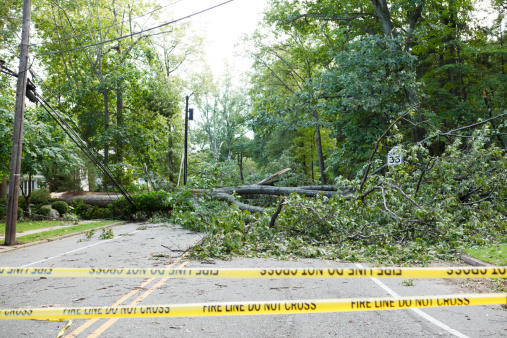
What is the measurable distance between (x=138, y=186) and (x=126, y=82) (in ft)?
26.2

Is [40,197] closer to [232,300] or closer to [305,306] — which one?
[232,300]

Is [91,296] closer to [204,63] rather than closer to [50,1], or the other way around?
[50,1]

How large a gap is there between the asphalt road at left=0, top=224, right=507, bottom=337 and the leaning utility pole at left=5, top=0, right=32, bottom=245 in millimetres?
3477

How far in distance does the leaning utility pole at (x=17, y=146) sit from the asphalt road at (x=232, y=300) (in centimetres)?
348

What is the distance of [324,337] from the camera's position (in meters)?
3.80

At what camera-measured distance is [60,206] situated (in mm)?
20656

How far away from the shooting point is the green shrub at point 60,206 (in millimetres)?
20656

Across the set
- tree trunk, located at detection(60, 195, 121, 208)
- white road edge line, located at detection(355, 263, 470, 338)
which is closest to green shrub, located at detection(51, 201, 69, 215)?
tree trunk, located at detection(60, 195, 121, 208)

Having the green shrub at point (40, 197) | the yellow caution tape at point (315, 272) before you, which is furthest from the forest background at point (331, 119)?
the yellow caution tape at point (315, 272)

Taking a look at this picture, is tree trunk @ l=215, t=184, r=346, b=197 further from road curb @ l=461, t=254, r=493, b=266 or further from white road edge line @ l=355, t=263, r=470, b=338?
white road edge line @ l=355, t=263, r=470, b=338

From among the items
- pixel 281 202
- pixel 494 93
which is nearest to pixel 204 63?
pixel 494 93

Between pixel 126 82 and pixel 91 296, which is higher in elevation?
pixel 126 82

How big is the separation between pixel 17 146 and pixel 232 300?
9.39 meters

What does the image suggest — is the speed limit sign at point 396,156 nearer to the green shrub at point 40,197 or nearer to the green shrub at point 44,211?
the green shrub at point 44,211
